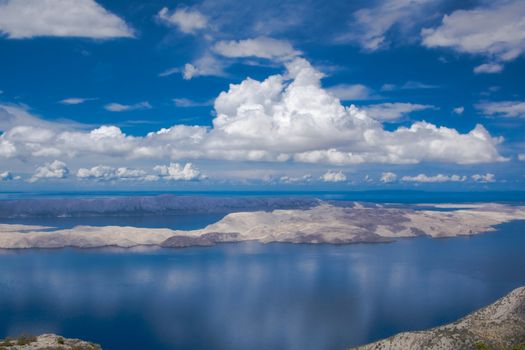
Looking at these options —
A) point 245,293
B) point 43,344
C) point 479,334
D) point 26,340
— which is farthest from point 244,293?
point 479,334

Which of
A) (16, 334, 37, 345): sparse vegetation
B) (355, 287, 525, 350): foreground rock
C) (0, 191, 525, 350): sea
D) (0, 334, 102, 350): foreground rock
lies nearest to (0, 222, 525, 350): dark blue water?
(0, 191, 525, 350): sea

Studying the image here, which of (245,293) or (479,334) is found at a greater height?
(479,334)

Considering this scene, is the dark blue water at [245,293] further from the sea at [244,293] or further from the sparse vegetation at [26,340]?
the sparse vegetation at [26,340]

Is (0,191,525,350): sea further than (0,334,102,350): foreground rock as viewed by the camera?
Yes

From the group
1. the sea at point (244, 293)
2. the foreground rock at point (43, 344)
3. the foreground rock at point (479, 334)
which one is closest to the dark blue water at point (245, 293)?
the sea at point (244, 293)

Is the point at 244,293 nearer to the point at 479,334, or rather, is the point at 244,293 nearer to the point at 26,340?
the point at 26,340

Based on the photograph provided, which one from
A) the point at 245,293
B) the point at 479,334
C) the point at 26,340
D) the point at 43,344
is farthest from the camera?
the point at 245,293

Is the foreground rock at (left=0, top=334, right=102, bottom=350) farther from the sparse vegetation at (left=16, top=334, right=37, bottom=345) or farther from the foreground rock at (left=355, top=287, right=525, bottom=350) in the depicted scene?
the foreground rock at (left=355, top=287, right=525, bottom=350)
